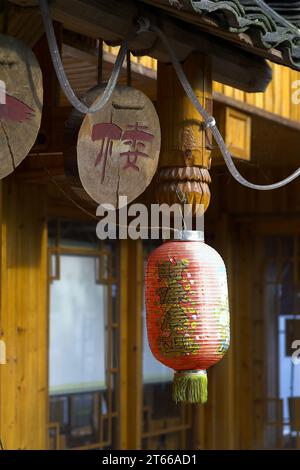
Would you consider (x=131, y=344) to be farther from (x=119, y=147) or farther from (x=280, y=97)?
(x=119, y=147)

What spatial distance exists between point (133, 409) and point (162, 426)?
0.67 metres

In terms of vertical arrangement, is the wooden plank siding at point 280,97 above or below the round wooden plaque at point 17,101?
above

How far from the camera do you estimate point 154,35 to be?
4547mm

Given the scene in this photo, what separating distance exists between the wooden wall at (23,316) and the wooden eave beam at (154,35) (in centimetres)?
212

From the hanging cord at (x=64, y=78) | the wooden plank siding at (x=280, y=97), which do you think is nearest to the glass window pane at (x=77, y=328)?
the wooden plank siding at (x=280, y=97)

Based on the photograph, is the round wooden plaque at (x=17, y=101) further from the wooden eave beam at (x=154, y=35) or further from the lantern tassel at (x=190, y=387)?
the lantern tassel at (x=190, y=387)

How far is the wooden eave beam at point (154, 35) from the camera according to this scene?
4.20 metres

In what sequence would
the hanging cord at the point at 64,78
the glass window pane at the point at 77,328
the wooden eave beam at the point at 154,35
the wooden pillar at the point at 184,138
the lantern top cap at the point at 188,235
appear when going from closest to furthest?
the hanging cord at the point at 64,78 → the wooden eave beam at the point at 154,35 → the lantern top cap at the point at 188,235 → the wooden pillar at the point at 184,138 → the glass window pane at the point at 77,328

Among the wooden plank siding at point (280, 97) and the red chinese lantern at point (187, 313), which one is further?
the wooden plank siding at point (280, 97)

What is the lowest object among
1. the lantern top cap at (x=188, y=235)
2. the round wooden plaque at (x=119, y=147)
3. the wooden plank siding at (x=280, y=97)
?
the lantern top cap at (x=188, y=235)

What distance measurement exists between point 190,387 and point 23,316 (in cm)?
269

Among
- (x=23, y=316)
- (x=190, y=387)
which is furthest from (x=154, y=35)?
(x=23, y=316)

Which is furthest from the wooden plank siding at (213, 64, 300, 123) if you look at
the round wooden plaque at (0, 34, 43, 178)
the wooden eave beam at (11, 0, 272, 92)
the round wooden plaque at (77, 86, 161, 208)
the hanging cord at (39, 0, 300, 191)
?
the round wooden plaque at (0, 34, 43, 178)

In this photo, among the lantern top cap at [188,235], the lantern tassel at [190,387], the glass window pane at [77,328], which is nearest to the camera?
the lantern tassel at [190,387]
